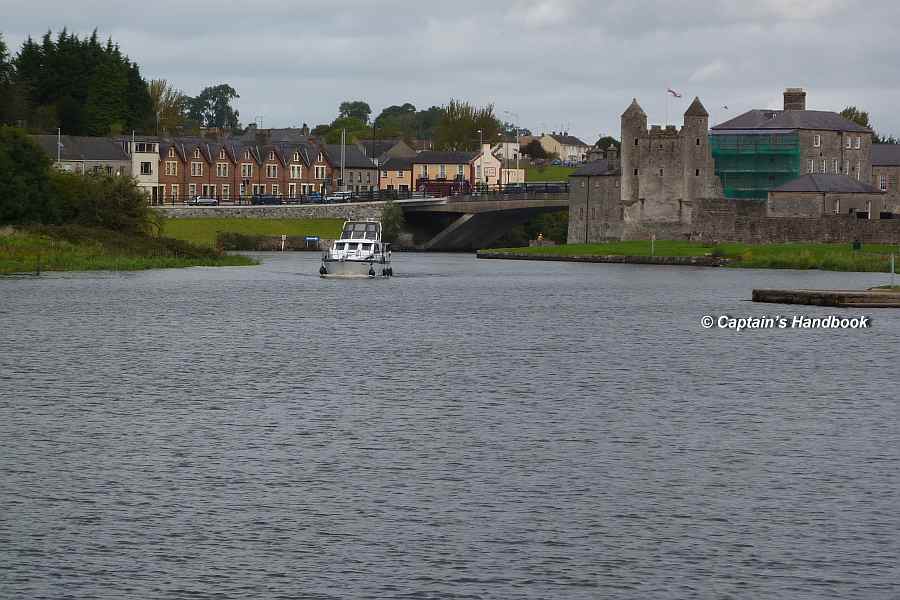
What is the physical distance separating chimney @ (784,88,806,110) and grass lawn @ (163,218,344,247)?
51.4 metres

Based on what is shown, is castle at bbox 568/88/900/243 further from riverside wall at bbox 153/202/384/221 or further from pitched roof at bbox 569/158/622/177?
riverside wall at bbox 153/202/384/221

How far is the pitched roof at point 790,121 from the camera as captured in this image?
15850 cm

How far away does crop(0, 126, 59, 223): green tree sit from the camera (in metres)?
105

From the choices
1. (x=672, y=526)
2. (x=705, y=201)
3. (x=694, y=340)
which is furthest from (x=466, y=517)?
(x=705, y=201)

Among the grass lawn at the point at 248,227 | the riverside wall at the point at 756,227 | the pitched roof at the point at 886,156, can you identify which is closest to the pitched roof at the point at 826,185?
the riverside wall at the point at 756,227

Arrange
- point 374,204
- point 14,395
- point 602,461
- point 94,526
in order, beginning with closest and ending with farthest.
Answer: point 94,526 < point 602,461 < point 14,395 < point 374,204

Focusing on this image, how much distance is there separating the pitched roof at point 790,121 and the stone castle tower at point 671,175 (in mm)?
6650

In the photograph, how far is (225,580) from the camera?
2250 centimetres

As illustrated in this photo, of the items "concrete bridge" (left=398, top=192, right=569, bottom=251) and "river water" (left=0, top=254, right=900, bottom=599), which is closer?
"river water" (left=0, top=254, right=900, bottom=599)

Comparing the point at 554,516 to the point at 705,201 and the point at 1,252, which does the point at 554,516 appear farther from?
the point at 705,201

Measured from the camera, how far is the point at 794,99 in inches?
6393

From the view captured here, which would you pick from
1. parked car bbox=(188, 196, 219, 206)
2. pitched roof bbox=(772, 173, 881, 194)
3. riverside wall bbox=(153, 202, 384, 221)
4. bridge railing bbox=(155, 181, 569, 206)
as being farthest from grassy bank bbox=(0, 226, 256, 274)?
pitched roof bbox=(772, 173, 881, 194)

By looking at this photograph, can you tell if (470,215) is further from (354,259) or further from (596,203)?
(354,259)

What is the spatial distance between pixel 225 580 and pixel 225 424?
14.0 metres
